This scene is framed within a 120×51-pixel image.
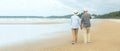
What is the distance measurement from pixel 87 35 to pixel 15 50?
12.0 ft

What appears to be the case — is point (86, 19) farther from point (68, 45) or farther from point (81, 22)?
point (68, 45)

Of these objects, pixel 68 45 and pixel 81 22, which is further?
pixel 81 22

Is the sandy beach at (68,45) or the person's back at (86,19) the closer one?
the sandy beach at (68,45)

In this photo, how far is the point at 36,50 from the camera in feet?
42.0

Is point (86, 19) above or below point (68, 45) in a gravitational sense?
above

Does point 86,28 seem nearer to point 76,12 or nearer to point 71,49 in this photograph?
point 76,12

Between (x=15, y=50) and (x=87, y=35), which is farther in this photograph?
(x=87, y=35)

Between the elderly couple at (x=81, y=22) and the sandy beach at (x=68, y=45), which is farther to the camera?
the elderly couple at (x=81, y=22)

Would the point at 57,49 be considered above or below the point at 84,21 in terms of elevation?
below

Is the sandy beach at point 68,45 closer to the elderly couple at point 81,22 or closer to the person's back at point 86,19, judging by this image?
the elderly couple at point 81,22

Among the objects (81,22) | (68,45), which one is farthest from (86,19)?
(68,45)

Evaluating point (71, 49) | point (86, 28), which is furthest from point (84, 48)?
point (86, 28)

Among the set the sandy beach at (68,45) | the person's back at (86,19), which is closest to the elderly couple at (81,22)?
the person's back at (86,19)

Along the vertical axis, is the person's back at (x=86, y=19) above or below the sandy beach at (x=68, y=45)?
above
